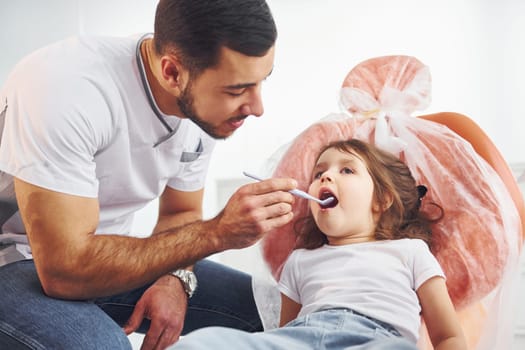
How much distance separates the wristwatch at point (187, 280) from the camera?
1.43m

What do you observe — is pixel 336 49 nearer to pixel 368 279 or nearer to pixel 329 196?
pixel 329 196

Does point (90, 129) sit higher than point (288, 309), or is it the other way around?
point (90, 129)

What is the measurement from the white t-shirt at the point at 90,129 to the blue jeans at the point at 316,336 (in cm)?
39

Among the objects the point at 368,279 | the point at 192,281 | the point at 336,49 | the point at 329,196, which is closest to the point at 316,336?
the point at 368,279

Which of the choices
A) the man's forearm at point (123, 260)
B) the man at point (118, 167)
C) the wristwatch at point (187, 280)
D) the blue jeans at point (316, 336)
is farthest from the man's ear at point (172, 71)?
the blue jeans at point (316, 336)

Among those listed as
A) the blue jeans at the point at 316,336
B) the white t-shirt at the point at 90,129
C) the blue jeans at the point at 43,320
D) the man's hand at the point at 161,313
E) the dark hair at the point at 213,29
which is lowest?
the man's hand at the point at 161,313

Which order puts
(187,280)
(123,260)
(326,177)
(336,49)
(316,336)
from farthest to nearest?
(336,49) → (187,280) → (326,177) → (123,260) → (316,336)

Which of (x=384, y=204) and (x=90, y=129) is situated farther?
(x=384, y=204)

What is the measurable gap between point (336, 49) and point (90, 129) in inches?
49.7

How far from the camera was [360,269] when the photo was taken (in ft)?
3.99

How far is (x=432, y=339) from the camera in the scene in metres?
1.15

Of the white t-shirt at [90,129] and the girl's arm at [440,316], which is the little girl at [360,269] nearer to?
the girl's arm at [440,316]

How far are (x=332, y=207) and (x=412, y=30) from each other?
1118mm

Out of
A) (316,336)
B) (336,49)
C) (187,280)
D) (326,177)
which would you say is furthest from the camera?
(336,49)
